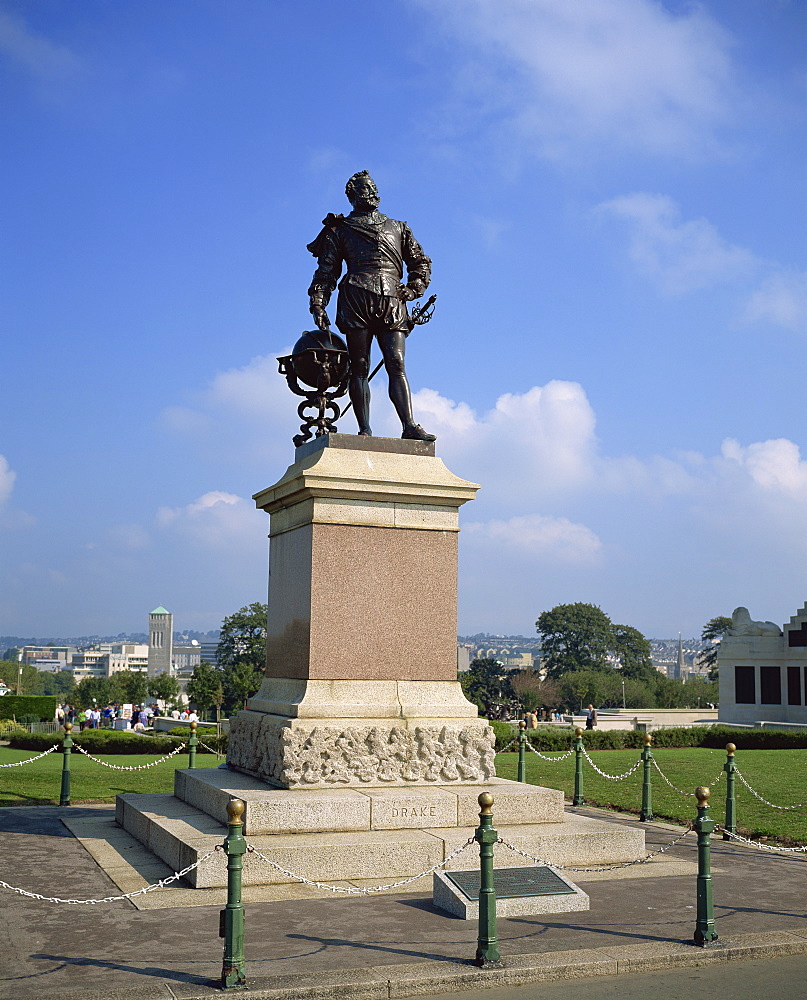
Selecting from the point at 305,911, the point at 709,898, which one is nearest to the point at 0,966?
the point at 305,911

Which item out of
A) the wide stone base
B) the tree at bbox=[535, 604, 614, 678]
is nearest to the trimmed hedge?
the wide stone base

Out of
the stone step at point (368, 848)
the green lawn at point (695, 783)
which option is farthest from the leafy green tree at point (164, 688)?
the stone step at point (368, 848)

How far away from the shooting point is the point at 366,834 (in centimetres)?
902

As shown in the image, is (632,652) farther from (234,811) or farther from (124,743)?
(234,811)

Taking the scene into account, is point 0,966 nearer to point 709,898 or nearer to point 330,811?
point 330,811

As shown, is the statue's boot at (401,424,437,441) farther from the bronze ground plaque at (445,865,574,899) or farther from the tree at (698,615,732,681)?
the tree at (698,615,732,681)

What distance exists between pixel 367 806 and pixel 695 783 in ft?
39.2

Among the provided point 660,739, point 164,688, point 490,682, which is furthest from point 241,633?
point 660,739

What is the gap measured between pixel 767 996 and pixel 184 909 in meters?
4.34

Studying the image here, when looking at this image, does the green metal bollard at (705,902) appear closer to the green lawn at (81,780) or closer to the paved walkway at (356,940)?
the paved walkway at (356,940)

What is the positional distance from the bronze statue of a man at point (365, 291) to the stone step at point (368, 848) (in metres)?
4.66

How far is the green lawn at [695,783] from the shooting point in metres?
14.2

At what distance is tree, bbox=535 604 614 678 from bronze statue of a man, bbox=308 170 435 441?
90993 millimetres

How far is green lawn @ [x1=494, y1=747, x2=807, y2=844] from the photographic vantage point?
46.6ft
